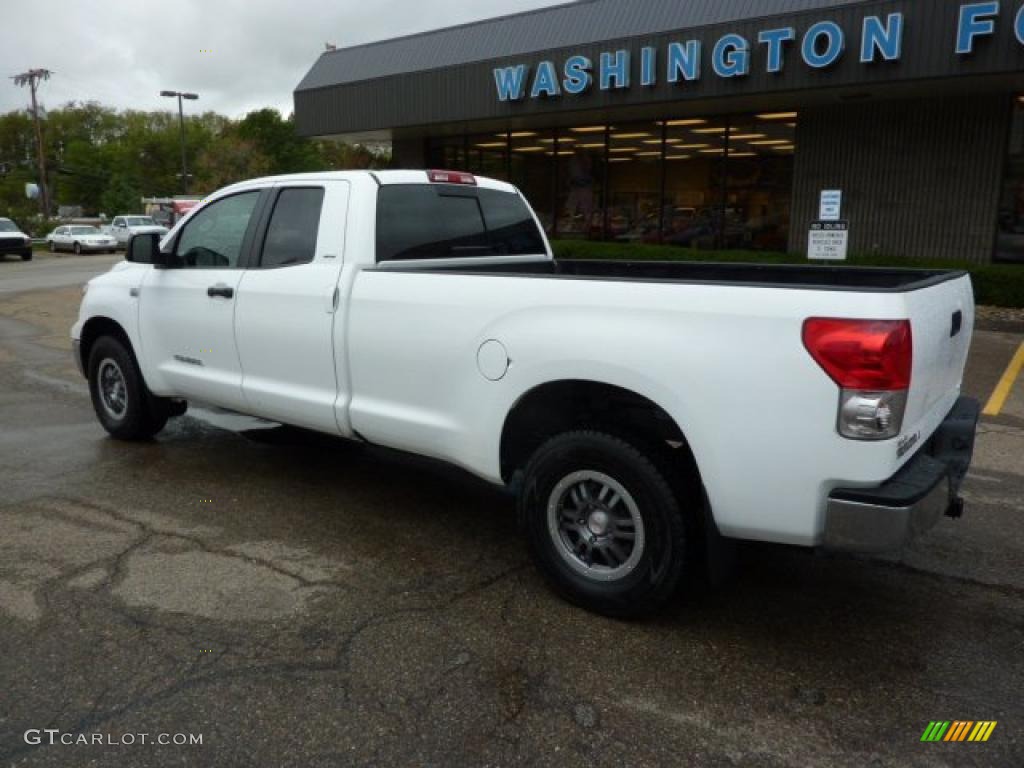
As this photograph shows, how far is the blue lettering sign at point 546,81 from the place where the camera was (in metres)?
16.3

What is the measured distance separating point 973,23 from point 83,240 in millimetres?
36504

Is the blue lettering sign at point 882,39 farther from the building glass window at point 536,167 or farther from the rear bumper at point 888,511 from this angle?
the rear bumper at point 888,511

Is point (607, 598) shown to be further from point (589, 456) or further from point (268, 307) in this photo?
point (268, 307)

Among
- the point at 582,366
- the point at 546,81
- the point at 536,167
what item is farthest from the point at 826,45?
the point at 582,366

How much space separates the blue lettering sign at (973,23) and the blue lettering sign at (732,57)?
315cm

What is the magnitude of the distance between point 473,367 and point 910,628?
2132 millimetres

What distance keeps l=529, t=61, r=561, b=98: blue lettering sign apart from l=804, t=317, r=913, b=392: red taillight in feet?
47.5

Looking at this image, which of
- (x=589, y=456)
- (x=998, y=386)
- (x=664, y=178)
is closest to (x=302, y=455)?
(x=589, y=456)

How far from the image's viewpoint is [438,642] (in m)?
3.39

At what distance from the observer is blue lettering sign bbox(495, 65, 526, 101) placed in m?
16.7

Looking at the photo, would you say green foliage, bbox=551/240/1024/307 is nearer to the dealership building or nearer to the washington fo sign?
the dealership building

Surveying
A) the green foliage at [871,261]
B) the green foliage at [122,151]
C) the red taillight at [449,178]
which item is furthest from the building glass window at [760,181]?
the green foliage at [122,151]

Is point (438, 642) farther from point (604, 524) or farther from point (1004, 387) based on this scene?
point (1004, 387)

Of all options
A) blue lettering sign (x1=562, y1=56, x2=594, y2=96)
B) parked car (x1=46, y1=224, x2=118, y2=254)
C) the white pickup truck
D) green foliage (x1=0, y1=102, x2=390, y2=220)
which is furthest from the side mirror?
green foliage (x1=0, y1=102, x2=390, y2=220)
